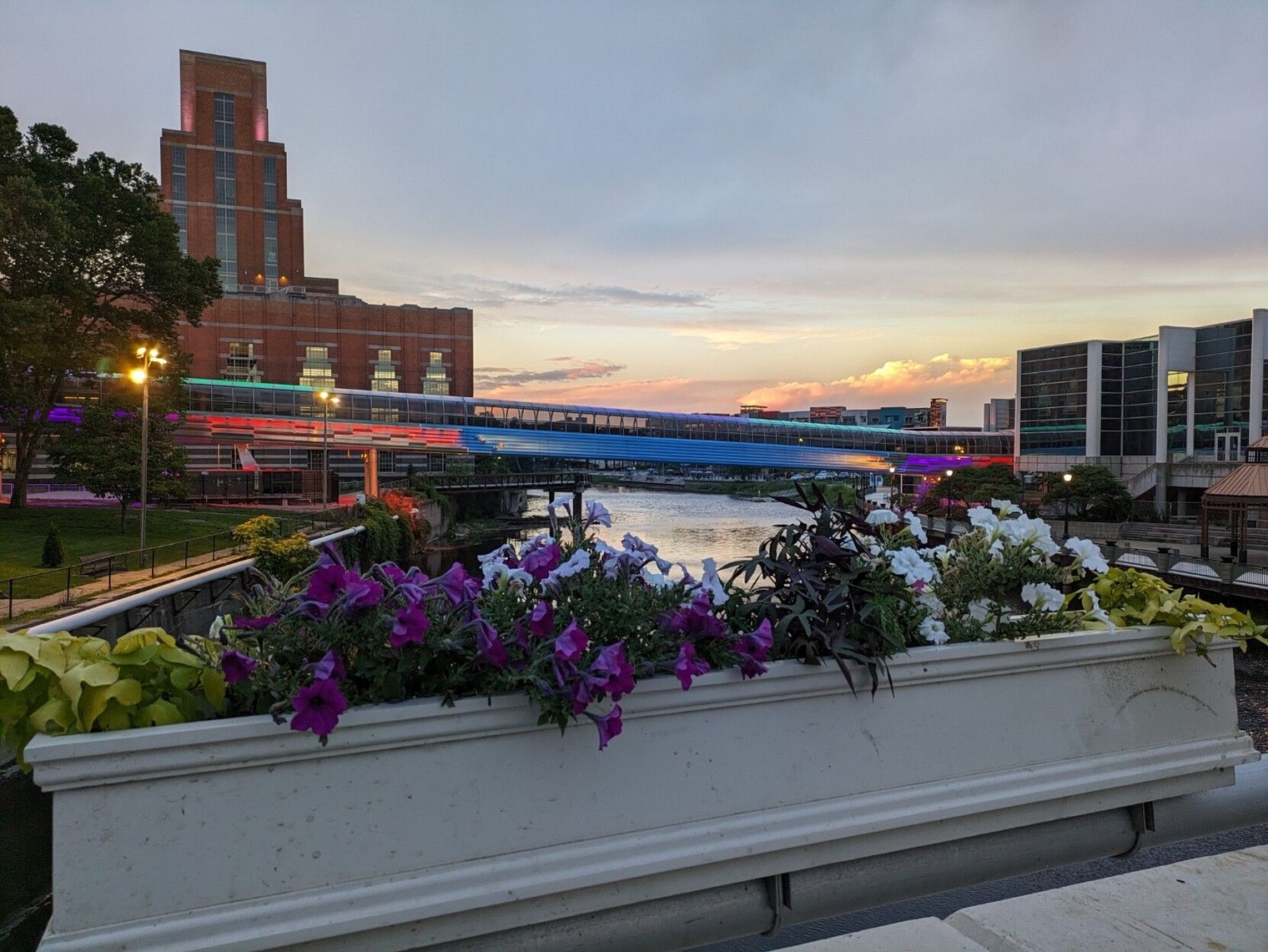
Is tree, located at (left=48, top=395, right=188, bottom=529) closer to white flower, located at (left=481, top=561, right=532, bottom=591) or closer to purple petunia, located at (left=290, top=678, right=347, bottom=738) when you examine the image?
white flower, located at (left=481, top=561, right=532, bottom=591)

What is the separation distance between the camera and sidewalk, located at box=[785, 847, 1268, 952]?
215cm

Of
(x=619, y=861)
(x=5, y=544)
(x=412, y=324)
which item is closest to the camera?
(x=619, y=861)

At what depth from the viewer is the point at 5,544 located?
19.7 metres

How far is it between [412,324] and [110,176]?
40969 millimetres

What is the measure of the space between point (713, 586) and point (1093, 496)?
4449 cm

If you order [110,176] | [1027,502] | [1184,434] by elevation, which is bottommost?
[1027,502]

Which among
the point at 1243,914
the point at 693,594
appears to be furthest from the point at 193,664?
the point at 1243,914

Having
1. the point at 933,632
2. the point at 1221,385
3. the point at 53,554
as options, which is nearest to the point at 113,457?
the point at 53,554

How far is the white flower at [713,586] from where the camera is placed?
94.5 inches

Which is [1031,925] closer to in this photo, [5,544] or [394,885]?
[394,885]


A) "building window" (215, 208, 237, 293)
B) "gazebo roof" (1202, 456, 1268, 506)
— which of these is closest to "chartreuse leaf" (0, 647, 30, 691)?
"gazebo roof" (1202, 456, 1268, 506)

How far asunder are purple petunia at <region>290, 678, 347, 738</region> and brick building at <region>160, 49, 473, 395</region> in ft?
216

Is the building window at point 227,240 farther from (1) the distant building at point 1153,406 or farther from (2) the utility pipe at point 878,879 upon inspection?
(2) the utility pipe at point 878,879

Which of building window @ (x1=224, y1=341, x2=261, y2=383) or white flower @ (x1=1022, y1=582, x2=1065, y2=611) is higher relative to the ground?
building window @ (x1=224, y1=341, x2=261, y2=383)
